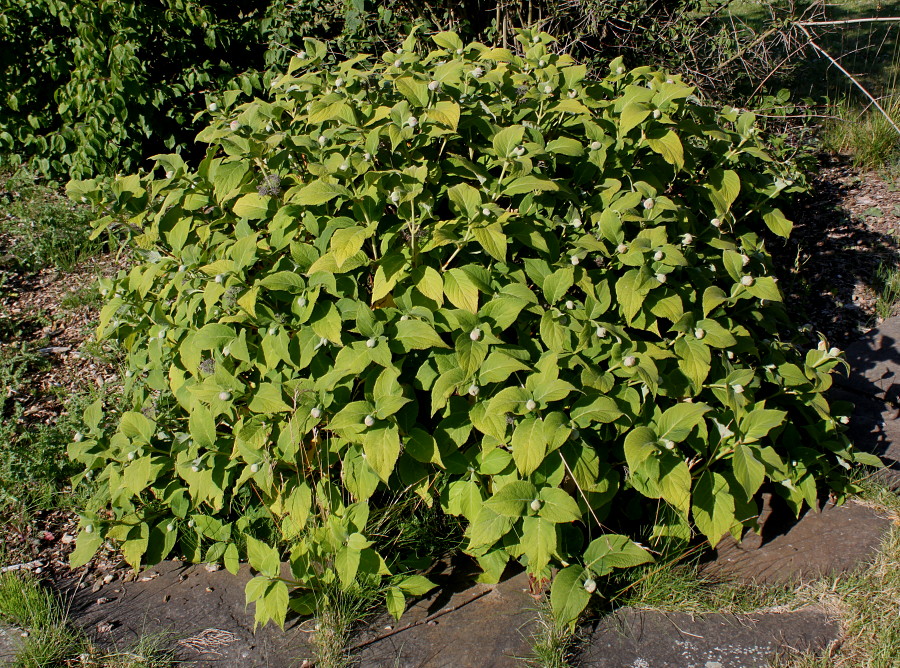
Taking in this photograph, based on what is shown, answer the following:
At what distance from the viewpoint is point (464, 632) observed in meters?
2.19

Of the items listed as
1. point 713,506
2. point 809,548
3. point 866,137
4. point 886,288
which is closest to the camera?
point 713,506

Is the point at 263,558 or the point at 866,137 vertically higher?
the point at 866,137

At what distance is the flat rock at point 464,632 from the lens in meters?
2.10

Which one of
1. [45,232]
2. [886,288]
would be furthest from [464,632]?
[45,232]

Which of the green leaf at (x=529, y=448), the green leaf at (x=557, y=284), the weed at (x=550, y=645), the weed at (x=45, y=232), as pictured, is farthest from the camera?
the weed at (x=45, y=232)

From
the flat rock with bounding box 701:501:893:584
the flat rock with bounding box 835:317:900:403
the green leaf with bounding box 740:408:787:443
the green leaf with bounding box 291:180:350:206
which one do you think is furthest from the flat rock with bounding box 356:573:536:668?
the flat rock with bounding box 835:317:900:403

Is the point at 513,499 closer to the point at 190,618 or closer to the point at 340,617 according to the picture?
the point at 340,617

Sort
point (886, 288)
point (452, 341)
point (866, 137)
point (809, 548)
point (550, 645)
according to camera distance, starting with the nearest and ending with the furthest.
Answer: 1. point (550, 645)
2. point (452, 341)
3. point (809, 548)
4. point (886, 288)
5. point (866, 137)

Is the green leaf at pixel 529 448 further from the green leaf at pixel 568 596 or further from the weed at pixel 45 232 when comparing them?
the weed at pixel 45 232

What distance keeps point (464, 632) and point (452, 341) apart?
919 millimetres

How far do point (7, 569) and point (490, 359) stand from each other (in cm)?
200

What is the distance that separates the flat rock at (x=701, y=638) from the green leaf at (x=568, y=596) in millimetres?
158

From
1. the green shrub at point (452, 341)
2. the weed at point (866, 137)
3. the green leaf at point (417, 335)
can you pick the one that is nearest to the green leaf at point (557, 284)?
the green shrub at point (452, 341)

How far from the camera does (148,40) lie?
4844 millimetres
